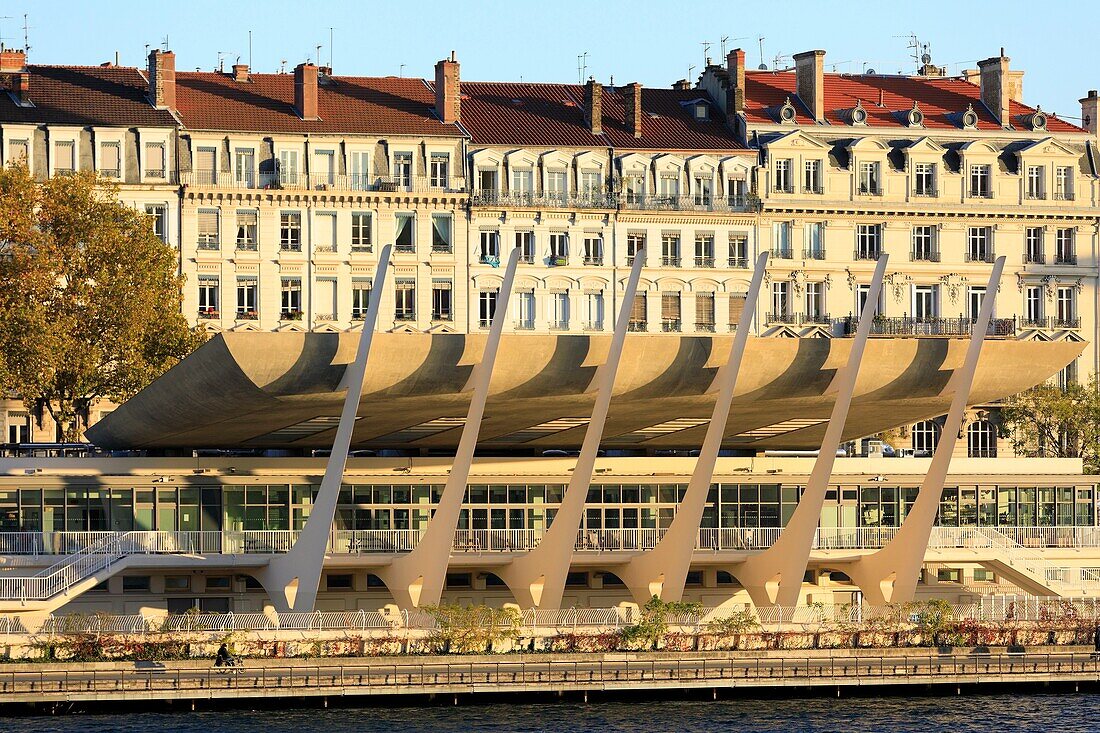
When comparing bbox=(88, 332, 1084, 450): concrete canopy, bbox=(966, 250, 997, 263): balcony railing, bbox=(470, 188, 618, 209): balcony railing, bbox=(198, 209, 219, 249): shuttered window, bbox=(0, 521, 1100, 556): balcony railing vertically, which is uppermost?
bbox=(470, 188, 618, 209): balcony railing

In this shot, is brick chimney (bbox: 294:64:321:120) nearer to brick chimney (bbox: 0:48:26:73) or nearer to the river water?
brick chimney (bbox: 0:48:26:73)

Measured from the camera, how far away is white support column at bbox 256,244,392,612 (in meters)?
61.2

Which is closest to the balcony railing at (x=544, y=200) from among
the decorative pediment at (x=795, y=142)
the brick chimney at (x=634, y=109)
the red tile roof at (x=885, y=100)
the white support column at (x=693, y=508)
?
the brick chimney at (x=634, y=109)

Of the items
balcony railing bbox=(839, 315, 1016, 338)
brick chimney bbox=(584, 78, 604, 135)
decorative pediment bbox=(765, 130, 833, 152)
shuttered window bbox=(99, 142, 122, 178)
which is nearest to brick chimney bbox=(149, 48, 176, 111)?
shuttered window bbox=(99, 142, 122, 178)

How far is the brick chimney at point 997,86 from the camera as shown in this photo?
107125 millimetres

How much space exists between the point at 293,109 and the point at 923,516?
3886 centimetres

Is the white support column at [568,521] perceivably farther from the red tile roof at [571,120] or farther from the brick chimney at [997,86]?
the brick chimney at [997,86]

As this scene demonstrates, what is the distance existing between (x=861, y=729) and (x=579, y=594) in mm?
22157

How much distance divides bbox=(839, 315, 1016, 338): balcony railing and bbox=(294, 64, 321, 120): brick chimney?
78.7 ft

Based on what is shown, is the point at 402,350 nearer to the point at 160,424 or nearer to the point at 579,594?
the point at 160,424

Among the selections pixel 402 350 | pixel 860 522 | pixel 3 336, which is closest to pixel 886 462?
pixel 860 522

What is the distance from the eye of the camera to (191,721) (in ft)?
181

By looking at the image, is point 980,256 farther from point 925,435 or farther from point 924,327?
point 925,435

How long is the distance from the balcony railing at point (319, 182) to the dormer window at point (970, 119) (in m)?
22.4
